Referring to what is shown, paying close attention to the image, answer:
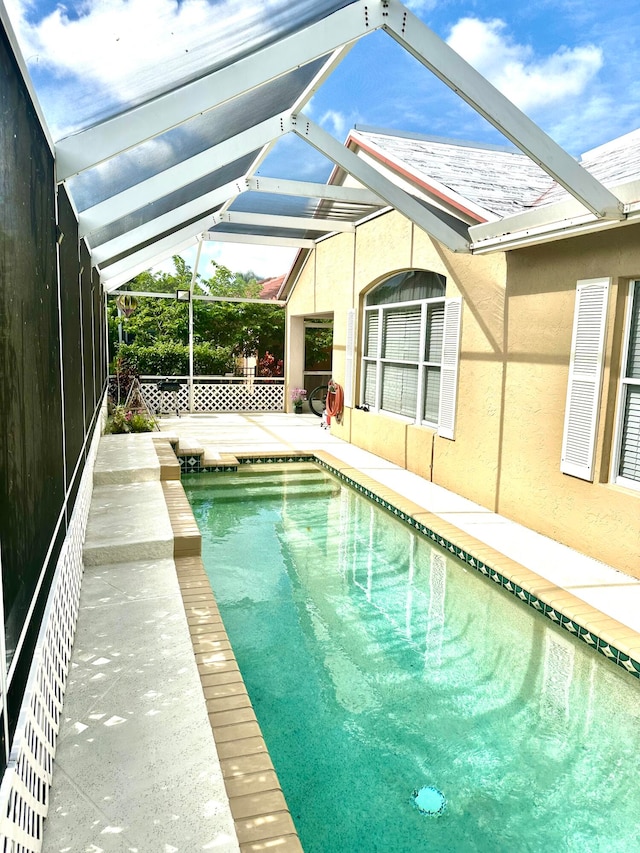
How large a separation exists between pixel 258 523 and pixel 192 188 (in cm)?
381

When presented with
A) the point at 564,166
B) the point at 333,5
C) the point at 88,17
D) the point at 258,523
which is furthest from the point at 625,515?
the point at 88,17

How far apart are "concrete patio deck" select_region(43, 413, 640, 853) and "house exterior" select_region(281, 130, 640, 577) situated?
592 millimetres

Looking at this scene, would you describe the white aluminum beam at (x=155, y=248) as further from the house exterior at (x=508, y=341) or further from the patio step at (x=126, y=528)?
the patio step at (x=126, y=528)

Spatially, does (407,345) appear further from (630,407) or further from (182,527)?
(182,527)

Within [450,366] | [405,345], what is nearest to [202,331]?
[405,345]

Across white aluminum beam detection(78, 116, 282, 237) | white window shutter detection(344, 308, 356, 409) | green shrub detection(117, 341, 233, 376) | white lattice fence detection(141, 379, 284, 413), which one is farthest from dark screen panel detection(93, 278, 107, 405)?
white lattice fence detection(141, 379, 284, 413)

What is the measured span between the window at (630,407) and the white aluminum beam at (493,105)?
85cm

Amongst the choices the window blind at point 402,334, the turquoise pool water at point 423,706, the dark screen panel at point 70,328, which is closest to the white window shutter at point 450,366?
the window blind at point 402,334

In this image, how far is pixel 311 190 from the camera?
303 inches

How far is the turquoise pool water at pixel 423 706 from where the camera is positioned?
249cm

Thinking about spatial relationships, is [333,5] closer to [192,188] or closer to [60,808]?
[192,188]

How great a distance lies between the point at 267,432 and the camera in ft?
39.5

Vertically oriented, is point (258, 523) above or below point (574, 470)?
below

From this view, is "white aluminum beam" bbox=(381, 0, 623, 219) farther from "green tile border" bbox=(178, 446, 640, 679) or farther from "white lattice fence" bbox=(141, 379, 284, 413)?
"white lattice fence" bbox=(141, 379, 284, 413)
